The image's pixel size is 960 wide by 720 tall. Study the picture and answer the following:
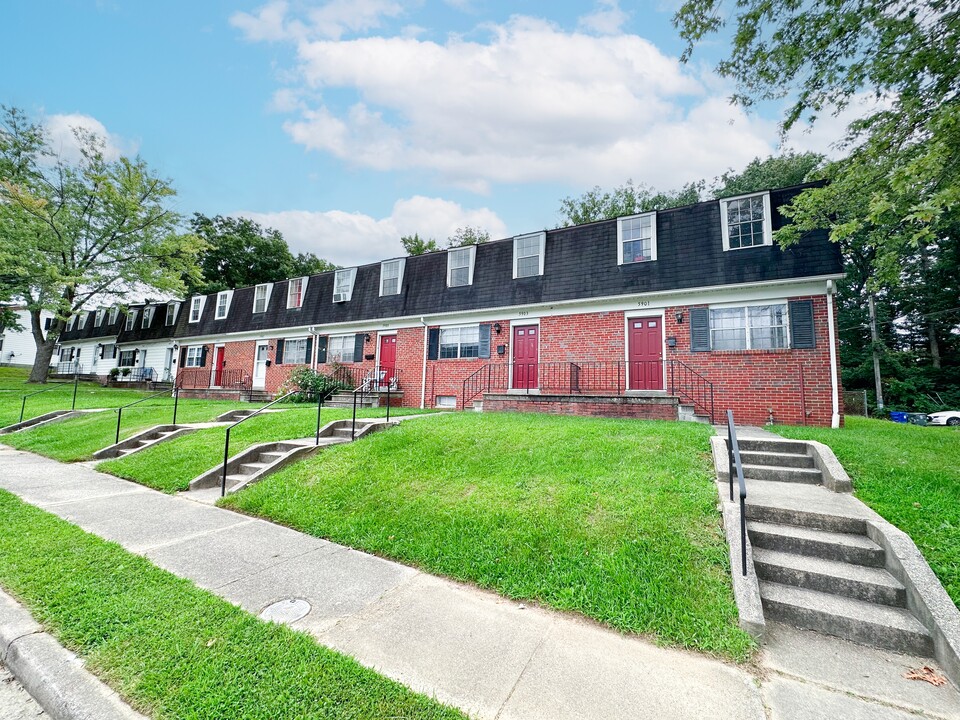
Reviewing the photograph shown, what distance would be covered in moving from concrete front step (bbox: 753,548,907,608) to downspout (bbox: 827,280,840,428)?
735 centimetres

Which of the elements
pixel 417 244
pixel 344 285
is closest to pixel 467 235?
pixel 417 244

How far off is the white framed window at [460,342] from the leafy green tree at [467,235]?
17865mm

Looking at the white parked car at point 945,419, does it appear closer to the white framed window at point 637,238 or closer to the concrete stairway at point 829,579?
the white framed window at point 637,238

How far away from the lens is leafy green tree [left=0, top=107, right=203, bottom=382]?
19.6 m

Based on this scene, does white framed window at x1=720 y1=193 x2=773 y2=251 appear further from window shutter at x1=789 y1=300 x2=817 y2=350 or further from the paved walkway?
the paved walkway

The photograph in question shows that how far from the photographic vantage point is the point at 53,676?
7.39ft

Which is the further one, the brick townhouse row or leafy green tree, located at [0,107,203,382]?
leafy green tree, located at [0,107,203,382]

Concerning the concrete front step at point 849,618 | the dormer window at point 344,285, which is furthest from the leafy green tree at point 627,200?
the concrete front step at point 849,618

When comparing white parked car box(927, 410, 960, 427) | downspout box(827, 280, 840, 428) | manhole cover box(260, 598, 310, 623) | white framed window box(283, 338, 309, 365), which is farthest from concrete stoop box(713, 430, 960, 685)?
white parked car box(927, 410, 960, 427)

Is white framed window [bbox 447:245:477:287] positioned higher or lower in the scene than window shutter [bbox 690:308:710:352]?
higher

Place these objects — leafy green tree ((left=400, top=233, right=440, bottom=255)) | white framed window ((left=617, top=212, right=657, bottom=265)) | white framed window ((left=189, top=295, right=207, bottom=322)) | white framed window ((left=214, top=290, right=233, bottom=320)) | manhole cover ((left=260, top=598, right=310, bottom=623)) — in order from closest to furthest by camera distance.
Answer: manhole cover ((left=260, top=598, right=310, bottom=623)) → white framed window ((left=617, top=212, right=657, bottom=265)) → white framed window ((left=214, top=290, right=233, bottom=320)) → white framed window ((left=189, top=295, right=207, bottom=322)) → leafy green tree ((left=400, top=233, right=440, bottom=255))

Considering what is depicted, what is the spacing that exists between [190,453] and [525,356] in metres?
8.74

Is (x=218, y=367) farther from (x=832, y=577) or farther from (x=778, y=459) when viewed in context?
(x=832, y=577)

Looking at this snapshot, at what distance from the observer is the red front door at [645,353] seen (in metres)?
10.8
